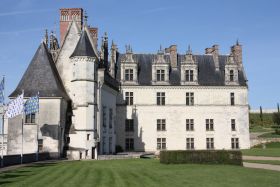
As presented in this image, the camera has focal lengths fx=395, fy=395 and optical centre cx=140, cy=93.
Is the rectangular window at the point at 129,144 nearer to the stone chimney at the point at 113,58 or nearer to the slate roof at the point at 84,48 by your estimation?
the stone chimney at the point at 113,58

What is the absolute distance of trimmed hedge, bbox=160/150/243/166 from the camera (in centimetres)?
2256

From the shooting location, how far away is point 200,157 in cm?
2297

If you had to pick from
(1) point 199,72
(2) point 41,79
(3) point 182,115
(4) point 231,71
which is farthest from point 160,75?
(2) point 41,79

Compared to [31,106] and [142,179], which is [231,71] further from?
[142,179]

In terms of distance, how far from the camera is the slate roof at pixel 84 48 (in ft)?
100

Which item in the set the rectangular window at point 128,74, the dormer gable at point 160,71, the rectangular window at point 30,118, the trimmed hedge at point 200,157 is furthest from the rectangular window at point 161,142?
the trimmed hedge at point 200,157

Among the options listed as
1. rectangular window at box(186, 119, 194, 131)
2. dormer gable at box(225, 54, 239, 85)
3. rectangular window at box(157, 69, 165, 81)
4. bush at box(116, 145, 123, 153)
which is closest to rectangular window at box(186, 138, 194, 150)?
rectangular window at box(186, 119, 194, 131)

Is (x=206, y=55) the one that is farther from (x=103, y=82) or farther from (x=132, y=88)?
(x=103, y=82)

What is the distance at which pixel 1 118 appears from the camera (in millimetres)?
23125

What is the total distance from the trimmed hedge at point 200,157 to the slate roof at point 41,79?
10.6m

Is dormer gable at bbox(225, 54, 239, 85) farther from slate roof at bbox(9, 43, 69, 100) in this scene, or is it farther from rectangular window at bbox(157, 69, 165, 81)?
slate roof at bbox(9, 43, 69, 100)

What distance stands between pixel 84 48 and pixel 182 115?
15.2m

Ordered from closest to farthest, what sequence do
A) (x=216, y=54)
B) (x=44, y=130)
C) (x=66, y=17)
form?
(x=44, y=130), (x=66, y=17), (x=216, y=54)

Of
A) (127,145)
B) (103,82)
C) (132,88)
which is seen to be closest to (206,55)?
(132,88)
